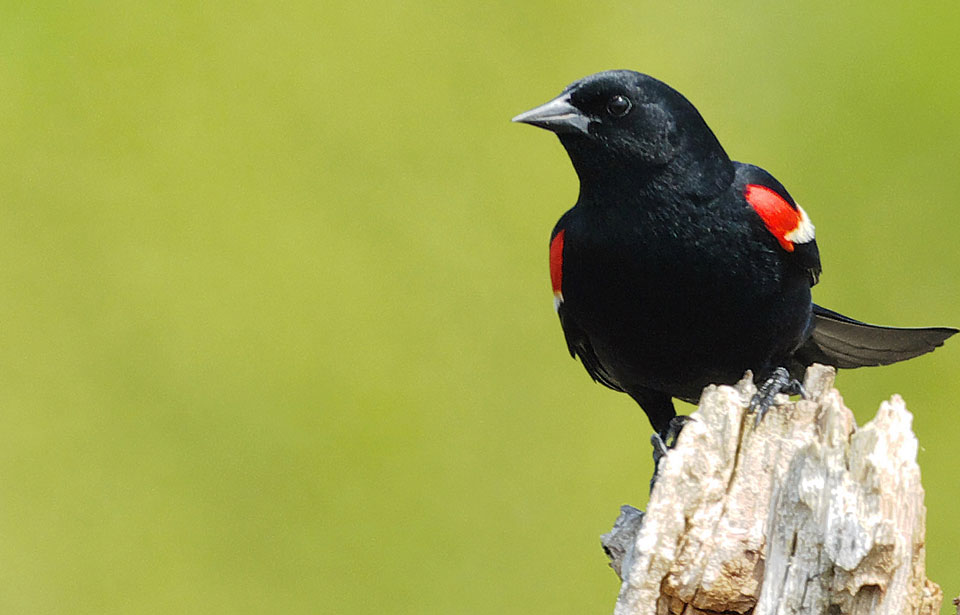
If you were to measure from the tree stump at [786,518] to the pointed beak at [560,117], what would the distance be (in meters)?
0.85

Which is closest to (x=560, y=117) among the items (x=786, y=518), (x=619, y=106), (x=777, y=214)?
(x=619, y=106)

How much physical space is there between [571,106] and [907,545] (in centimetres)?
134

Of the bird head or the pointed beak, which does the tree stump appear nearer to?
the bird head

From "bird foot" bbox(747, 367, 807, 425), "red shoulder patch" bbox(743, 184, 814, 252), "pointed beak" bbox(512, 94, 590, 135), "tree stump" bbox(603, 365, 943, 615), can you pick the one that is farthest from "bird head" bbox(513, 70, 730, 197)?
"tree stump" bbox(603, 365, 943, 615)

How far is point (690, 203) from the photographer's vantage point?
2729mm

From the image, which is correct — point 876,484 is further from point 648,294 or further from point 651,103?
point 651,103

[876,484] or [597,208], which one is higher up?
[597,208]

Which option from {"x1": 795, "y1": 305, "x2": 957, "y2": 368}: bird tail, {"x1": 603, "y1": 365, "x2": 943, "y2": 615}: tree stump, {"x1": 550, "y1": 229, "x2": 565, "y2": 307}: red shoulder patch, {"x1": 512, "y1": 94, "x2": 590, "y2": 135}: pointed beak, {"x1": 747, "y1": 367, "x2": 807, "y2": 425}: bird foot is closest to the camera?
{"x1": 603, "y1": 365, "x2": 943, "y2": 615}: tree stump

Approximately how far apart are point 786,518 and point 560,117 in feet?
3.86

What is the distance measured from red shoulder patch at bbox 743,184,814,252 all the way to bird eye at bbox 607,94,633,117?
0.37 metres

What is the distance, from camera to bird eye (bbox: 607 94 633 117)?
274cm

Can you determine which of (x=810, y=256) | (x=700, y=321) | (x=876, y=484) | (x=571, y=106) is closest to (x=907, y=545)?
(x=876, y=484)

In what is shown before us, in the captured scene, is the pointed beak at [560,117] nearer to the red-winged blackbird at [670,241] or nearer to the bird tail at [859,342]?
the red-winged blackbird at [670,241]

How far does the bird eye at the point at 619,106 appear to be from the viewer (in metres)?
2.74
